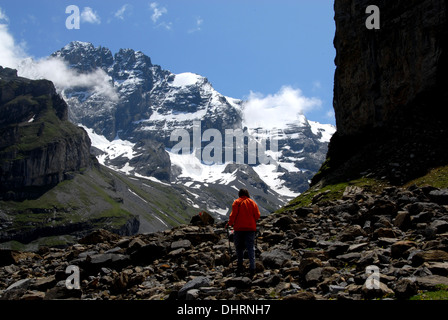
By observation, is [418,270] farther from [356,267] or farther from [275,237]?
[275,237]

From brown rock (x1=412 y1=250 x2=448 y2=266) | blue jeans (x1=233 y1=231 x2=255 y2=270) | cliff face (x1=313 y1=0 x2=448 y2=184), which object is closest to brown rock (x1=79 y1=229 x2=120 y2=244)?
blue jeans (x1=233 y1=231 x2=255 y2=270)

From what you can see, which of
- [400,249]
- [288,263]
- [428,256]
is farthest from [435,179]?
[428,256]

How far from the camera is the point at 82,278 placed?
19.2 metres

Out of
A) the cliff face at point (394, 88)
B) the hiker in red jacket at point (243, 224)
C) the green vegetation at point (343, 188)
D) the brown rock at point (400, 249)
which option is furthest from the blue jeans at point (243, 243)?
the cliff face at point (394, 88)

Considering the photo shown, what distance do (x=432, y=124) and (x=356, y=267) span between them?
28.6 meters

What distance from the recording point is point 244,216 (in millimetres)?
17438

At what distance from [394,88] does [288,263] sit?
3173 centimetres

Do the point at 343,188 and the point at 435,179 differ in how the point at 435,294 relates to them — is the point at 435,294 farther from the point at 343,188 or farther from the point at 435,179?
the point at 343,188

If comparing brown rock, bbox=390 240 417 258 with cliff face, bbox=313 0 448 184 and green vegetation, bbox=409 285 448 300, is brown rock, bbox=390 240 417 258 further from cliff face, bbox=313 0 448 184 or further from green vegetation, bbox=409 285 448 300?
cliff face, bbox=313 0 448 184

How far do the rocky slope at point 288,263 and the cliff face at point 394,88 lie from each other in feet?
31.7

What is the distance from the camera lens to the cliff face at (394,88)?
1421 inches

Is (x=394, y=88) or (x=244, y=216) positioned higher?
(x=394, y=88)

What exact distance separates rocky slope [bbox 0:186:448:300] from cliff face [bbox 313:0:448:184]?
31.7ft
